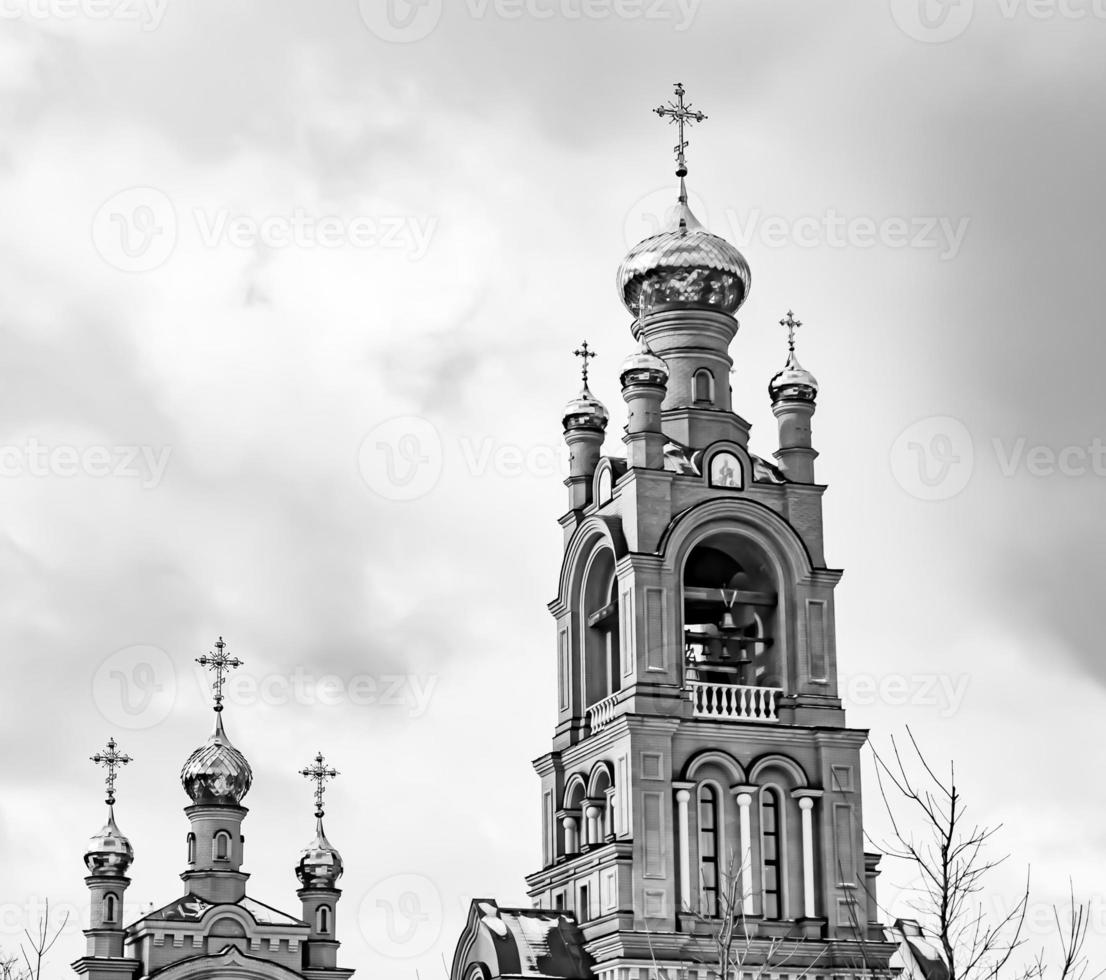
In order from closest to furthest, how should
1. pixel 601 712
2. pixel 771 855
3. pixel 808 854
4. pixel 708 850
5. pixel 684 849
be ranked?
pixel 684 849, pixel 708 850, pixel 808 854, pixel 771 855, pixel 601 712

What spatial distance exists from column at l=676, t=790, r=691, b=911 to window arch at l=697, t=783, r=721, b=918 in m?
0.25

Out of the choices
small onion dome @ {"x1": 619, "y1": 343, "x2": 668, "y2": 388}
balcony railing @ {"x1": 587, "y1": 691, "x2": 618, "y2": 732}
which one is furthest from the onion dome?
balcony railing @ {"x1": 587, "y1": 691, "x2": 618, "y2": 732}

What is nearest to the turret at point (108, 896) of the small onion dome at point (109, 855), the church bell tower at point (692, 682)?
the small onion dome at point (109, 855)

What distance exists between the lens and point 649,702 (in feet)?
109

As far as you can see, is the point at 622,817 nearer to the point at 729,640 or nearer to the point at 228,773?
the point at 729,640

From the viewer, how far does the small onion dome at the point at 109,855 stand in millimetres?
47844

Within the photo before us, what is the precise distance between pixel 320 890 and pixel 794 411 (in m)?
18.6

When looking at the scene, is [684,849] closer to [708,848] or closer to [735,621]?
[708,848]

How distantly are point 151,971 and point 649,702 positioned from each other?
1796 cm

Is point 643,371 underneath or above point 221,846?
above

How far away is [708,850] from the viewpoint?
109ft

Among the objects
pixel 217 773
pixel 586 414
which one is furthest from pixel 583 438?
pixel 217 773

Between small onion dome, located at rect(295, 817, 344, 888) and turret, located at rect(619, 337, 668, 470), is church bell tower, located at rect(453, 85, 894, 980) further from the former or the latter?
small onion dome, located at rect(295, 817, 344, 888)

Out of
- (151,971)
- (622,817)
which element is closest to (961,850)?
(622,817)
